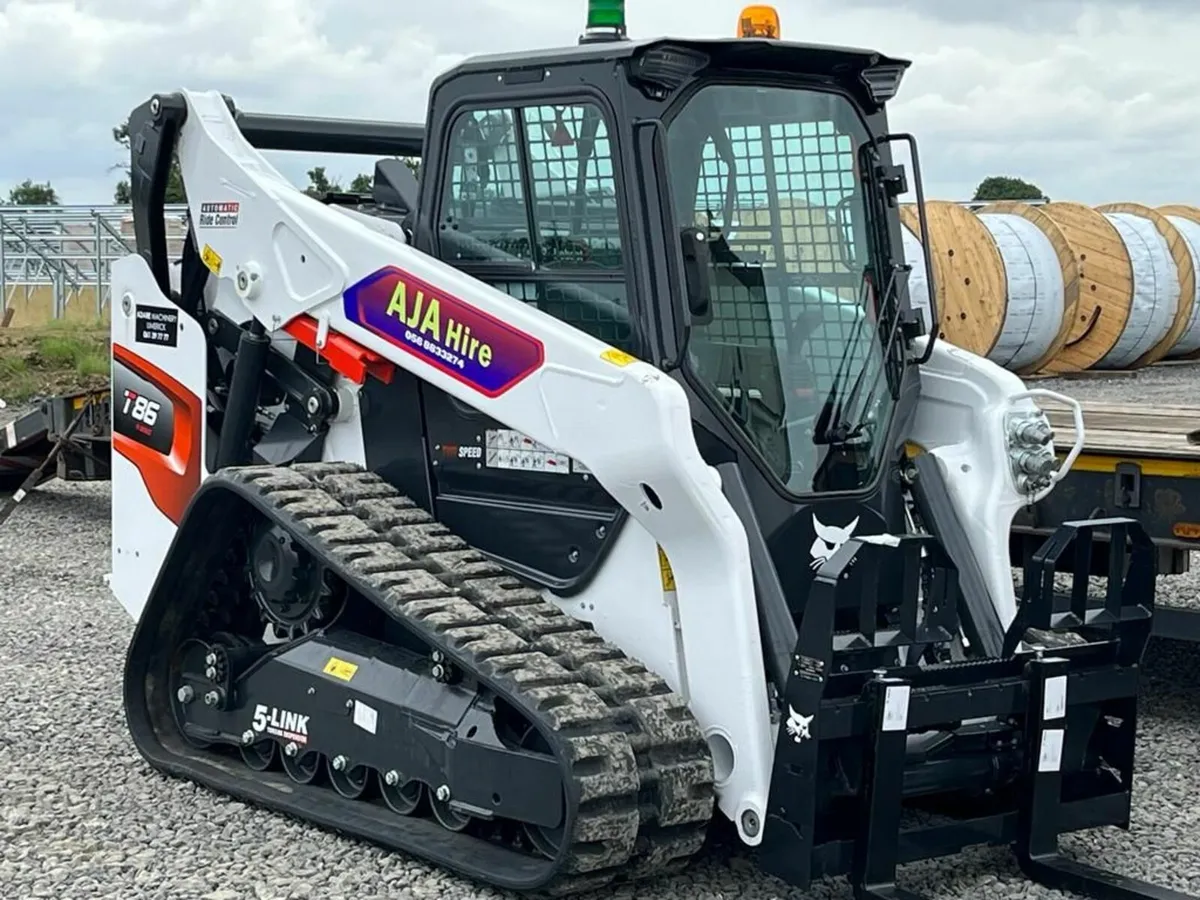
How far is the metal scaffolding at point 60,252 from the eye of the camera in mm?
21047

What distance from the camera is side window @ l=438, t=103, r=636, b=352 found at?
5293 millimetres

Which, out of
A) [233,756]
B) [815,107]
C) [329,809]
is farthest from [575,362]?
[233,756]

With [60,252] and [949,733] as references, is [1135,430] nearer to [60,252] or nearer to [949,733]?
[949,733]

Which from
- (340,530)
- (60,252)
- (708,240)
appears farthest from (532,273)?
(60,252)

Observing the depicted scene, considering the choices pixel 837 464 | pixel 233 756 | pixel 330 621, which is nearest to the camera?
pixel 837 464

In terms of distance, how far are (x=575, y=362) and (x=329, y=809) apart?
1661mm

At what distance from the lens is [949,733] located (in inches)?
201

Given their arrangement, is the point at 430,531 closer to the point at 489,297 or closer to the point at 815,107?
the point at 489,297

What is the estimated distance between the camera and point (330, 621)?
587 cm

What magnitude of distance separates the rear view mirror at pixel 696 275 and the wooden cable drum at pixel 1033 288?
14114 mm

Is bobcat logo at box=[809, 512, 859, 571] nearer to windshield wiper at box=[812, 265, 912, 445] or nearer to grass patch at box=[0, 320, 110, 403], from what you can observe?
windshield wiper at box=[812, 265, 912, 445]

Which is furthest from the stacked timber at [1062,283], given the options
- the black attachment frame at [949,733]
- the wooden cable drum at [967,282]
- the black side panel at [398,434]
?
the black attachment frame at [949,733]

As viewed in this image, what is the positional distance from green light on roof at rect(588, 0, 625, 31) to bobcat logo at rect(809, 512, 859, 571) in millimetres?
1684

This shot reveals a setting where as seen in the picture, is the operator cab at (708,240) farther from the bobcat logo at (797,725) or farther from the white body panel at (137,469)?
the white body panel at (137,469)
